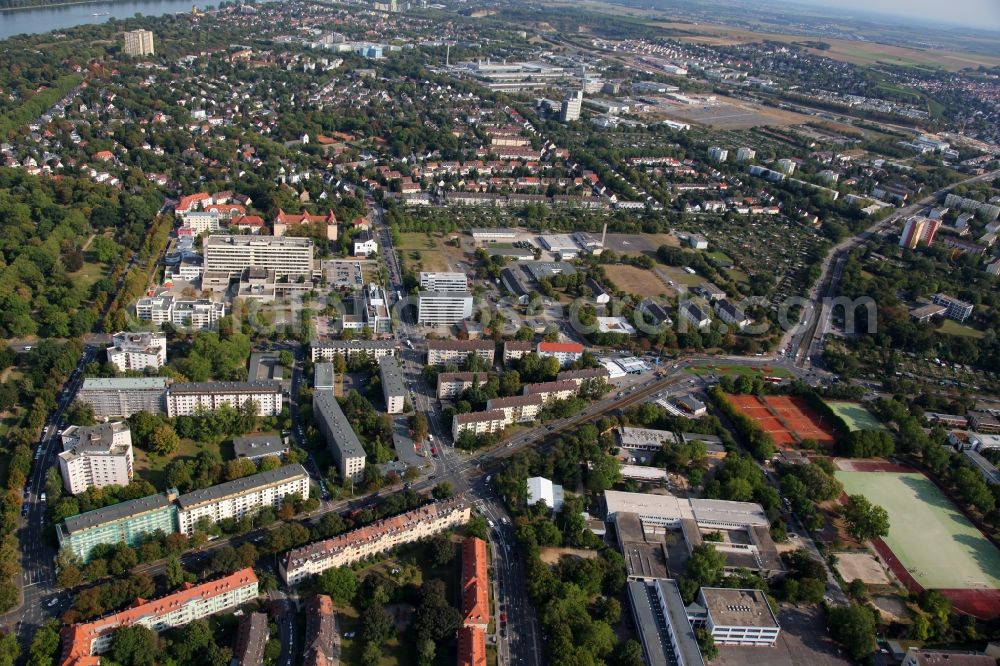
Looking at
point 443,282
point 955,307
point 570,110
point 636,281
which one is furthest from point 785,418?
point 570,110

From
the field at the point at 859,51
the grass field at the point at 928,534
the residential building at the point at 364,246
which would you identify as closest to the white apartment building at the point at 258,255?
the residential building at the point at 364,246

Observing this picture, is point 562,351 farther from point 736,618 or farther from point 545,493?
point 736,618

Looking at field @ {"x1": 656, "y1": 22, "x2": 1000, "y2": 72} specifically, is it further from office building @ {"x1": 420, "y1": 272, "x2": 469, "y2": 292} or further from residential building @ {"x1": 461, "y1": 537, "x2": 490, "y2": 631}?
residential building @ {"x1": 461, "y1": 537, "x2": 490, "y2": 631}

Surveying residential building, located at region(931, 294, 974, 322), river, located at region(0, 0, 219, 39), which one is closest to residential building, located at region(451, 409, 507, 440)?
residential building, located at region(931, 294, 974, 322)

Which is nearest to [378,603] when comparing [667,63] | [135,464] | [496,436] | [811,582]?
[496,436]

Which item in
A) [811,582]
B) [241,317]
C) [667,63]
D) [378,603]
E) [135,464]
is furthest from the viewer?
[667,63]

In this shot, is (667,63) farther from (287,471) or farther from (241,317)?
(287,471)

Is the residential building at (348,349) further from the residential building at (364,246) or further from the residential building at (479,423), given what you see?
the residential building at (364,246)
